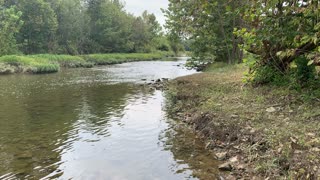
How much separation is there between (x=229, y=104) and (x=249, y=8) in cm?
313

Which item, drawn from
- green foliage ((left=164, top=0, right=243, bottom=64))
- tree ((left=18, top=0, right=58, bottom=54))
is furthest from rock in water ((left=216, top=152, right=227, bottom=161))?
tree ((left=18, top=0, right=58, bottom=54))

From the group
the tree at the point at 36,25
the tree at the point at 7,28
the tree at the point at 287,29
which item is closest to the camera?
the tree at the point at 287,29

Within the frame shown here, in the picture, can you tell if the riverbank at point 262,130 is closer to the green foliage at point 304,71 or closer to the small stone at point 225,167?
the small stone at point 225,167

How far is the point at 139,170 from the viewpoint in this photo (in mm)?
6598

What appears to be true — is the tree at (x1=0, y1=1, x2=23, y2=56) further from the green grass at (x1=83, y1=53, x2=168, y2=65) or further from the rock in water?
the rock in water

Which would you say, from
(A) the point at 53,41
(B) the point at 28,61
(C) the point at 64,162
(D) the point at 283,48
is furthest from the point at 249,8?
(A) the point at 53,41

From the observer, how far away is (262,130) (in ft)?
23.8

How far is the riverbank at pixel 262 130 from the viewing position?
5629mm

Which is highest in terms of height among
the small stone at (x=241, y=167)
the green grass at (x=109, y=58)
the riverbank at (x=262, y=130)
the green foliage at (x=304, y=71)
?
the green grass at (x=109, y=58)

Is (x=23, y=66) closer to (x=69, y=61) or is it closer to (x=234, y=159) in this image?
(x=69, y=61)

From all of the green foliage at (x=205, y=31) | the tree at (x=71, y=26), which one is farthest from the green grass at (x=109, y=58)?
the green foliage at (x=205, y=31)

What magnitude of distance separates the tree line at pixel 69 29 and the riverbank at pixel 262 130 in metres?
36.7

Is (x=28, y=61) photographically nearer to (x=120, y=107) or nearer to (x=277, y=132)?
(x=120, y=107)

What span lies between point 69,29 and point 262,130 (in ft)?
193
